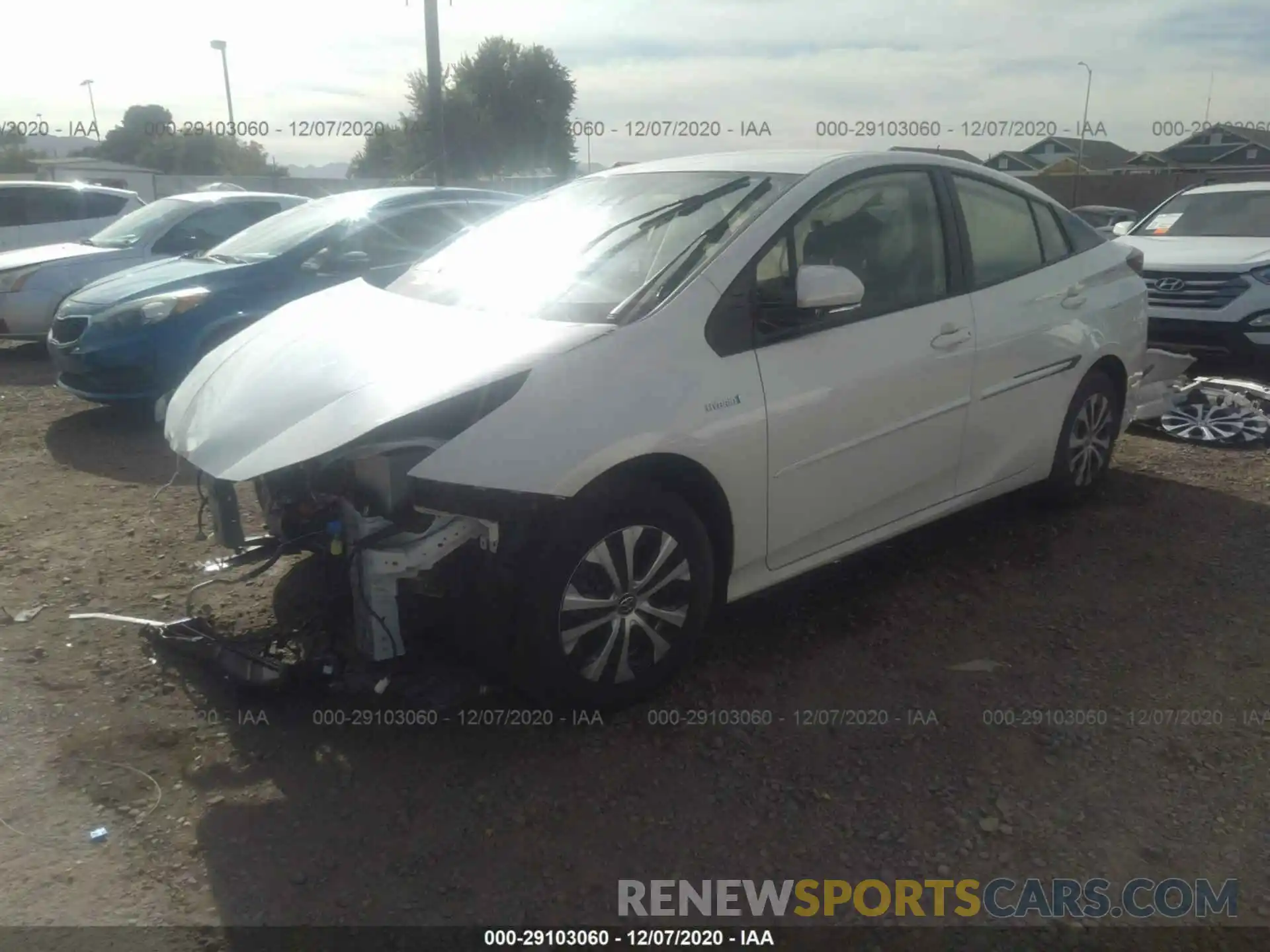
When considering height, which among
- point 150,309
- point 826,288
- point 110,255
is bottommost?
point 150,309

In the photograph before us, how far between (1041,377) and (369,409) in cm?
294

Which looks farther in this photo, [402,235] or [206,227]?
[206,227]

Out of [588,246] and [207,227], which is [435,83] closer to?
[207,227]

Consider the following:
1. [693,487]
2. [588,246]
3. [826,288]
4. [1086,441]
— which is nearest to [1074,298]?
[1086,441]

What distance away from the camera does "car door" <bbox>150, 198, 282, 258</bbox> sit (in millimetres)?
8961

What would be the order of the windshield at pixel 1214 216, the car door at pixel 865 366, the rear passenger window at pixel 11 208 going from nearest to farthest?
the car door at pixel 865 366 → the windshield at pixel 1214 216 → the rear passenger window at pixel 11 208

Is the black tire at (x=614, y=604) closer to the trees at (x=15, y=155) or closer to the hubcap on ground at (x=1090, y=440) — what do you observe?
the hubcap on ground at (x=1090, y=440)

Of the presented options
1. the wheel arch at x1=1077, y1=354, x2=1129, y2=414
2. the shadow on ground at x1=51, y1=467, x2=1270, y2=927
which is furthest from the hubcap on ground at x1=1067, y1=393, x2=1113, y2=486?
the shadow on ground at x1=51, y1=467, x2=1270, y2=927

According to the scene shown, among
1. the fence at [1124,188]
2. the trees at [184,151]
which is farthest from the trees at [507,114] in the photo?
the fence at [1124,188]

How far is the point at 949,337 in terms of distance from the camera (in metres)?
3.88

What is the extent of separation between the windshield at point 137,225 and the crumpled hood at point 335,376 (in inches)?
252

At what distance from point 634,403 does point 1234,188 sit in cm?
852

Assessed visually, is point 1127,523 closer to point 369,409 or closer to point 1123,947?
point 1123,947

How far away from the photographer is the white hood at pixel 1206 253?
7.61 meters
